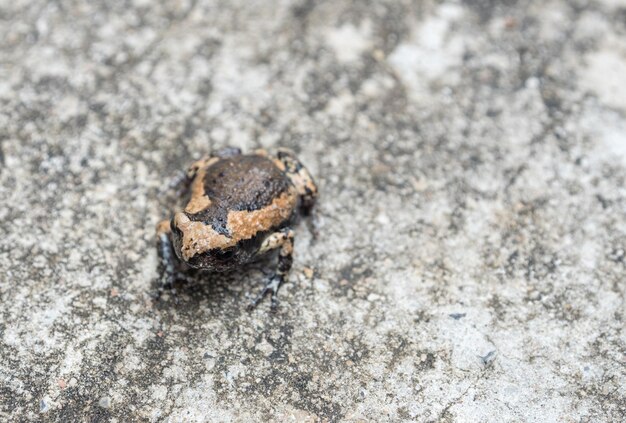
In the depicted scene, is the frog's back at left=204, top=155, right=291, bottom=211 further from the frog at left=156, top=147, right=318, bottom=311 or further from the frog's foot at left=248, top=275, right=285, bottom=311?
the frog's foot at left=248, top=275, right=285, bottom=311

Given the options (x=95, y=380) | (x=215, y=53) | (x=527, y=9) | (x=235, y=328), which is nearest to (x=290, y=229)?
(x=235, y=328)

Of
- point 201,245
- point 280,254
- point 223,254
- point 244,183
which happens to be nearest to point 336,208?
point 280,254

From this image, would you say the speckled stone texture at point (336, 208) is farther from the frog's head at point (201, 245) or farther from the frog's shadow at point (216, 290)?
the frog's head at point (201, 245)

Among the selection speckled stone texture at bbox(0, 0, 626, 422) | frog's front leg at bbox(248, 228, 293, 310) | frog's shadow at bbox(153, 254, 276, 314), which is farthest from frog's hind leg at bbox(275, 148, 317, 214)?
frog's shadow at bbox(153, 254, 276, 314)

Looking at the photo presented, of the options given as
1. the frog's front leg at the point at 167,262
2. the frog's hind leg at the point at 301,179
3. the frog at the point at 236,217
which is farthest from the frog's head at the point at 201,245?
the frog's hind leg at the point at 301,179

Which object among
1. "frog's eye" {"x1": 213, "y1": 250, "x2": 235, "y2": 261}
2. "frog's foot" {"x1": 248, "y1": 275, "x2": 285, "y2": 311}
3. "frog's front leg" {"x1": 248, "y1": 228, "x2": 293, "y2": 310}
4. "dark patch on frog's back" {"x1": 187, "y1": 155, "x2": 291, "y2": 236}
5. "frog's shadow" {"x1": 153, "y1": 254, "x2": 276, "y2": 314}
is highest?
"dark patch on frog's back" {"x1": 187, "y1": 155, "x2": 291, "y2": 236}

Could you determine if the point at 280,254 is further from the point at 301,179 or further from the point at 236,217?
the point at 301,179
